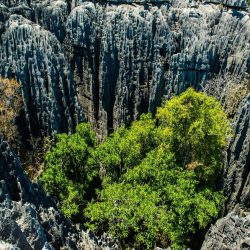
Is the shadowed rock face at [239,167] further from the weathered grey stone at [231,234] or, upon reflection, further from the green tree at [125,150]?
the green tree at [125,150]

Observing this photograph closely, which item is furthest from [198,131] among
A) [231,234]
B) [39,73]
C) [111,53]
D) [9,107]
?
[9,107]

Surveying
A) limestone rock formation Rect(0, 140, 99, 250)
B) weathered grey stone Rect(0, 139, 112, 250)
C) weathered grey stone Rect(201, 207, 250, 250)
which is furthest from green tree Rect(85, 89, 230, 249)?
limestone rock formation Rect(0, 140, 99, 250)

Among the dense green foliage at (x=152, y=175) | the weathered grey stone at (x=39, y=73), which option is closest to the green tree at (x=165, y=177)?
the dense green foliage at (x=152, y=175)

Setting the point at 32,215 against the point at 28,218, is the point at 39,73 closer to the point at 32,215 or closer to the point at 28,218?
the point at 32,215

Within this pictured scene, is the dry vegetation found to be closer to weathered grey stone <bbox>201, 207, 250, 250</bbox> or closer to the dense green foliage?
the dense green foliage

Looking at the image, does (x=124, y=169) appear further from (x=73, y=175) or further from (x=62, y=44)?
(x=62, y=44)

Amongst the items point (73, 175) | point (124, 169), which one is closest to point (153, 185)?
point (124, 169)
